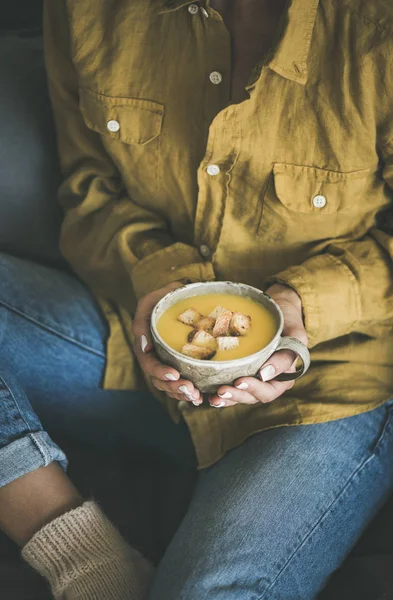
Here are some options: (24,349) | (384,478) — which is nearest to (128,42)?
(24,349)

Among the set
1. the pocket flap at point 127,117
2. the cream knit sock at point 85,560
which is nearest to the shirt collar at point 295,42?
the pocket flap at point 127,117

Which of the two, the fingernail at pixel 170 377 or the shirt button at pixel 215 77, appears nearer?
the fingernail at pixel 170 377

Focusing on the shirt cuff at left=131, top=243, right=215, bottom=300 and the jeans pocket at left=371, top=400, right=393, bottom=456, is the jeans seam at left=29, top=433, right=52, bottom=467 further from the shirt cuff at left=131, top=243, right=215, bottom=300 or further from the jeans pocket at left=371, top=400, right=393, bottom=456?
the jeans pocket at left=371, top=400, right=393, bottom=456

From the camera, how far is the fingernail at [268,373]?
0.78m

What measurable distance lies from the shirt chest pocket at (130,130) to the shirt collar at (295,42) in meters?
0.22

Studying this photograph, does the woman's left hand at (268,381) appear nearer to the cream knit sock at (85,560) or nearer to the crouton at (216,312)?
the crouton at (216,312)

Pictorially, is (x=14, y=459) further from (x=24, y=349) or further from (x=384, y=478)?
(x=384, y=478)

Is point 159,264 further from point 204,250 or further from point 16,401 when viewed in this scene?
point 16,401

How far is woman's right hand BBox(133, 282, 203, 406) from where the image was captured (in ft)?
2.57

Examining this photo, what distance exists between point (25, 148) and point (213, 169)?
1.33ft

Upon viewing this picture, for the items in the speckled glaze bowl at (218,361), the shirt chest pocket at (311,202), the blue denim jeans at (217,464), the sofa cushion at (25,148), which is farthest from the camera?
the sofa cushion at (25,148)

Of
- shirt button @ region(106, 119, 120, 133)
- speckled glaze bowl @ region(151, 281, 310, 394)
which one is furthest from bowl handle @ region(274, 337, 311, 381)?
shirt button @ region(106, 119, 120, 133)

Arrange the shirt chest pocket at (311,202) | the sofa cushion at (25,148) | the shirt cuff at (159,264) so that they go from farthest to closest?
1. the sofa cushion at (25,148)
2. the shirt cuff at (159,264)
3. the shirt chest pocket at (311,202)

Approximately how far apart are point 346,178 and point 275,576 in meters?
0.53
